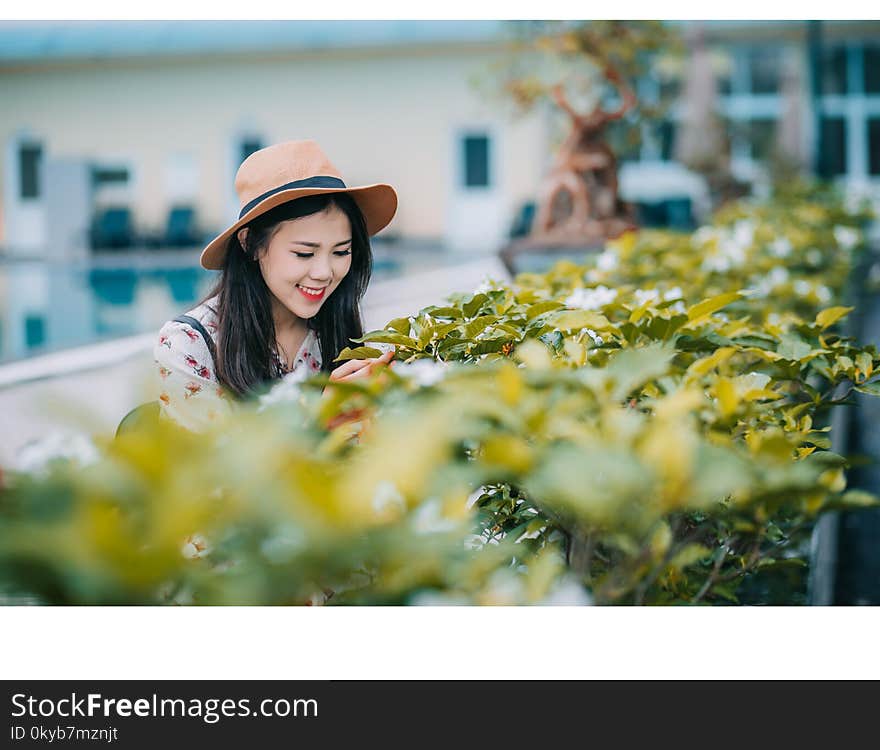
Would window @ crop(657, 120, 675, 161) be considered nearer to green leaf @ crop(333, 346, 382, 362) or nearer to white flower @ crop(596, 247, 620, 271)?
white flower @ crop(596, 247, 620, 271)

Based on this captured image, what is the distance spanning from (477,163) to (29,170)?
5875mm

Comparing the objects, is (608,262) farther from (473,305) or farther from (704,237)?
(704,237)

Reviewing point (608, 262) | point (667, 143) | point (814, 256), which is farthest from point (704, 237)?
point (667, 143)

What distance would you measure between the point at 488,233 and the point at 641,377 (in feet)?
38.8

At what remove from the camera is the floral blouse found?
1.59 meters

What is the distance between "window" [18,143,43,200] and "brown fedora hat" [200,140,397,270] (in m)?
12.4

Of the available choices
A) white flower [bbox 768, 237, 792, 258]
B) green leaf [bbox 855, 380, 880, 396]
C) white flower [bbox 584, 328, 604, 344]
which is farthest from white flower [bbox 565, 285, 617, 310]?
white flower [bbox 768, 237, 792, 258]

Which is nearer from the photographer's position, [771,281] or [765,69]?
[771,281]

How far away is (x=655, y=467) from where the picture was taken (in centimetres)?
78

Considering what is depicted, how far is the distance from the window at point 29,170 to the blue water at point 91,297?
127 cm

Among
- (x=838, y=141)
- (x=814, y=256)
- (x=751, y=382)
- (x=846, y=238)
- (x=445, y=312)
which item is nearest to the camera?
(x=751, y=382)

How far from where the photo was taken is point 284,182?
167 centimetres

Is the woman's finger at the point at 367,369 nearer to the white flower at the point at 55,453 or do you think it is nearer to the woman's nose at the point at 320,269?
the woman's nose at the point at 320,269
